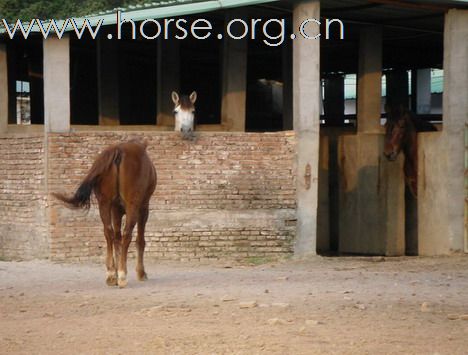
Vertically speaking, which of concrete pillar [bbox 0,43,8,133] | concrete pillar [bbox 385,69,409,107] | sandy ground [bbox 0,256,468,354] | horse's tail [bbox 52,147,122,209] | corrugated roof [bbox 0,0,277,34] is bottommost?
sandy ground [bbox 0,256,468,354]

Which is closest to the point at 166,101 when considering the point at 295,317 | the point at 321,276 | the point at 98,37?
the point at 98,37

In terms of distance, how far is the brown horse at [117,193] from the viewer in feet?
39.4

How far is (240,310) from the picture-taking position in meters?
10.1

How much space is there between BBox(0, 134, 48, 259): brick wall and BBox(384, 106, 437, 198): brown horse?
564 centimetres

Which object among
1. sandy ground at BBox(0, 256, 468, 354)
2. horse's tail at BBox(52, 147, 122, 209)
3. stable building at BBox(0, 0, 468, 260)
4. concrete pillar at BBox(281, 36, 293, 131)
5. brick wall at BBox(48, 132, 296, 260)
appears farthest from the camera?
concrete pillar at BBox(281, 36, 293, 131)

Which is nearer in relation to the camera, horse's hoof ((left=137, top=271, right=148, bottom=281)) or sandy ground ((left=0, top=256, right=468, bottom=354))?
sandy ground ((left=0, top=256, right=468, bottom=354))

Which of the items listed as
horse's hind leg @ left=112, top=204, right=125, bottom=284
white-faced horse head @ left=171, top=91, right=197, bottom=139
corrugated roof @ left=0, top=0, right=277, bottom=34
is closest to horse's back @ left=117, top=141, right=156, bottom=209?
horse's hind leg @ left=112, top=204, right=125, bottom=284

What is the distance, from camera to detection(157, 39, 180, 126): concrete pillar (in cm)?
1909

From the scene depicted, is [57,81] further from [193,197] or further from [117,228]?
[117,228]

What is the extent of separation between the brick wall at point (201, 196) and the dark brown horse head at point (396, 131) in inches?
91.2

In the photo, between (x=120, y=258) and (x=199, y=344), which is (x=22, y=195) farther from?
(x=199, y=344)

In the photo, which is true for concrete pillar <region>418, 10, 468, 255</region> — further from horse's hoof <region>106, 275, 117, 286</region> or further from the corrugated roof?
horse's hoof <region>106, 275, 117, 286</region>

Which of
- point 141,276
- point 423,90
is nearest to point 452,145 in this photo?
point 141,276

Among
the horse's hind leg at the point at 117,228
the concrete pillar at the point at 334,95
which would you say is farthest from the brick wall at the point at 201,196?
the concrete pillar at the point at 334,95
